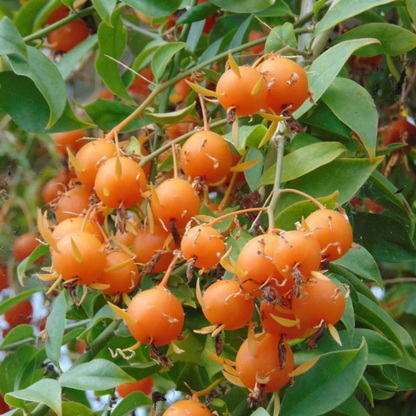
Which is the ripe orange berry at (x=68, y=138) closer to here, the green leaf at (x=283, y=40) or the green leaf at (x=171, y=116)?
the green leaf at (x=171, y=116)

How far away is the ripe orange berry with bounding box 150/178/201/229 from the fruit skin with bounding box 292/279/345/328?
0.49 feet

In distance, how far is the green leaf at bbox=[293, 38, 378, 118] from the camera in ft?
2.24

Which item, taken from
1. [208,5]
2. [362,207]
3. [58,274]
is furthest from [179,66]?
[362,207]

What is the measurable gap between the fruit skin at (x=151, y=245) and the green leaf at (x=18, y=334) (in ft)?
0.88

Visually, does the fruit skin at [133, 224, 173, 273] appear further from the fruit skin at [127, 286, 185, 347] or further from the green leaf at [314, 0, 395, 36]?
the green leaf at [314, 0, 395, 36]

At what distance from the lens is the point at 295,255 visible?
20.7 inches

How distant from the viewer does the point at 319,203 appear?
607 millimetres

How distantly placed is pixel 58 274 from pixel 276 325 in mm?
215

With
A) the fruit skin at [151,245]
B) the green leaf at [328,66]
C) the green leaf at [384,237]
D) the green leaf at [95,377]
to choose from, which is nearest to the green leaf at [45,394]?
the green leaf at [95,377]

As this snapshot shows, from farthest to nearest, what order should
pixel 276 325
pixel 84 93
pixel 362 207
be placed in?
pixel 84 93, pixel 362 207, pixel 276 325

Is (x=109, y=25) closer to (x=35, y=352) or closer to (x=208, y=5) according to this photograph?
(x=208, y=5)

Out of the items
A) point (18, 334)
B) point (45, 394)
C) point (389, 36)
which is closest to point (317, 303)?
point (45, 394)

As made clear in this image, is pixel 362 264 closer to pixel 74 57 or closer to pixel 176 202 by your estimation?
pixel 176 202

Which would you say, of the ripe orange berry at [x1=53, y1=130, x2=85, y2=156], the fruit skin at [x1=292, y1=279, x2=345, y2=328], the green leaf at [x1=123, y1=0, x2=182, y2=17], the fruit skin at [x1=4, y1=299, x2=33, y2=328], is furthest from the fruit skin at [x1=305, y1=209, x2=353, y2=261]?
the fruit skin at [x1=4, y1=299, x2=33, y2=328]
